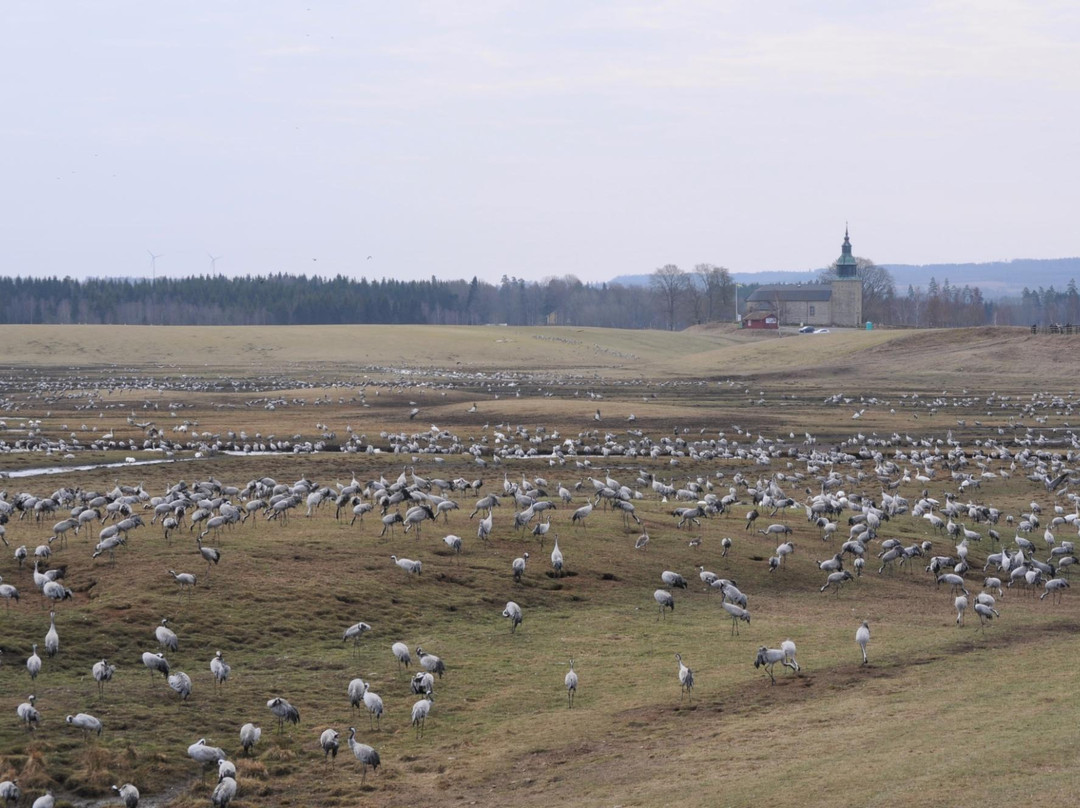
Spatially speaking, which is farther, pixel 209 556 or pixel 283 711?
pixel 209 556

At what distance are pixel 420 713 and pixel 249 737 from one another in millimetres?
2582

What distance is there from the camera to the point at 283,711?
1839 centimetres

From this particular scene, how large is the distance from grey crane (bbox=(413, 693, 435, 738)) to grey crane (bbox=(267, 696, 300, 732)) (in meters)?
1.79

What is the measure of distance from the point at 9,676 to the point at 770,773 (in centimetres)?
1234

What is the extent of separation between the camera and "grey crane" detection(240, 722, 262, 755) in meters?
17.5

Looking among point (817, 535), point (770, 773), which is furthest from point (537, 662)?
point (817, 535)

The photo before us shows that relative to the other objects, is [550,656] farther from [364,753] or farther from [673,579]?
[364,753]

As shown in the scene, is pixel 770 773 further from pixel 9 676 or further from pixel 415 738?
pixel 9 676

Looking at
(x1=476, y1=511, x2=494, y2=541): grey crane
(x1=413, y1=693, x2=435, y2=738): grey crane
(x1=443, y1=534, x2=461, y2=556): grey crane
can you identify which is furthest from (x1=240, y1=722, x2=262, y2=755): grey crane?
(x1=476, y1=511, x2=494, y2=541): grey crane

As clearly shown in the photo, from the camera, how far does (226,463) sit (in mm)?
51438

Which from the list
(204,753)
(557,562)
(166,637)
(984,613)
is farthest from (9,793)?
(984,613)

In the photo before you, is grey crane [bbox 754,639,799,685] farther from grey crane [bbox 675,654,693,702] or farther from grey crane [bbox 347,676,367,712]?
grey crane [bbox 347,676,367,712]

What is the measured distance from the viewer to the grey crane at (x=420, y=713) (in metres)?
18.7

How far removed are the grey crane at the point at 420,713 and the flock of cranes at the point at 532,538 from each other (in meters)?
0.04
